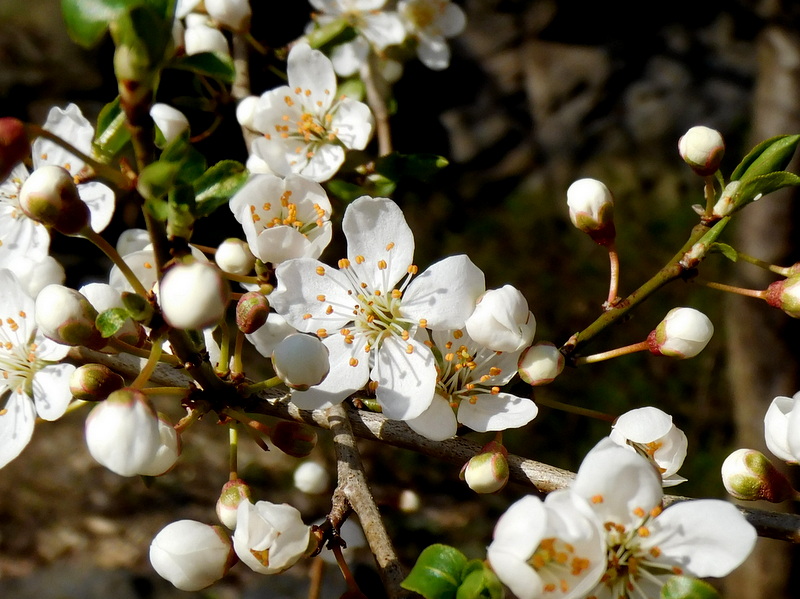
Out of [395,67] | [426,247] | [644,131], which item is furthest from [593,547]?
[644,131]

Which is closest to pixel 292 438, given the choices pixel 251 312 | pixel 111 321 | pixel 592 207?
pixel 251 312

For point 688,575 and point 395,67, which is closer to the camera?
point 688,575

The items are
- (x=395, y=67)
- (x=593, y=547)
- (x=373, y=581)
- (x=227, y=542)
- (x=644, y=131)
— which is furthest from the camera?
(x=644, y=131)

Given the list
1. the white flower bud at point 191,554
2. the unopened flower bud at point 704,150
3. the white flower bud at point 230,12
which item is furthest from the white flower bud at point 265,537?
the white flower bud at point 230,12

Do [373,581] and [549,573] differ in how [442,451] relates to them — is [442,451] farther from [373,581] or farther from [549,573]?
[373,581]

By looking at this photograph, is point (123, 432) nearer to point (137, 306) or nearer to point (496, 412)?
point (137, 306)

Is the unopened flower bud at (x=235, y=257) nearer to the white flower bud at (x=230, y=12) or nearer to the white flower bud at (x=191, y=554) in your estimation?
the white flower bud at (x=191, y=554)

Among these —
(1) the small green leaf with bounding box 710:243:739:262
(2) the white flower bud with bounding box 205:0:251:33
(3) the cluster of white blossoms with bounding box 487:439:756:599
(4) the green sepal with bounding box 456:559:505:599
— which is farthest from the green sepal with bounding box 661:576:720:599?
(2) the white flower bud with bounding box 205:0:251:33
